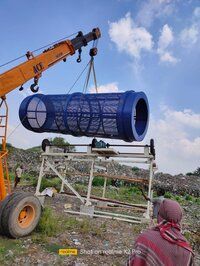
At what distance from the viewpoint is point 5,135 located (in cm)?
834

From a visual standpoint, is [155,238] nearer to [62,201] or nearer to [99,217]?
[99,217]

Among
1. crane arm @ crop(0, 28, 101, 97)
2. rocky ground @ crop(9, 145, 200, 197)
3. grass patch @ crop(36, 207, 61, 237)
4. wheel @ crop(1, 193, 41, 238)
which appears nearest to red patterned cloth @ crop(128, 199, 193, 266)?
wheel @ crop(1, 193, 41, 238)

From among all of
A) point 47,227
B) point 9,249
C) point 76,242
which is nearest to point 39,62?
point 47,227

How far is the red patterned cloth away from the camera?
306 cm

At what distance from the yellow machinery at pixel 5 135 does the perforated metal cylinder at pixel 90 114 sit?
42.0 inches

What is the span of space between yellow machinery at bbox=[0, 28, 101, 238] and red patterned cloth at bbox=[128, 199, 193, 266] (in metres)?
4.87

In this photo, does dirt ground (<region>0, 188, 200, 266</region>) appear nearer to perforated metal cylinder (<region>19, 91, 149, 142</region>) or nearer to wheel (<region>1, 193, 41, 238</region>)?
wheel (<region>1, 193, 41, 238</region>)

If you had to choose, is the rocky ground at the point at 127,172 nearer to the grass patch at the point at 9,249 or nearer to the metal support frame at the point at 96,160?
the metal support frame at the point at 96,160

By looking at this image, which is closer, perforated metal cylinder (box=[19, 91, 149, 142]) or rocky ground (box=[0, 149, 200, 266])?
rocky ground (box=[0, 149, 200, 266])

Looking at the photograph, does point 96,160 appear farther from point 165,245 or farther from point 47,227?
point 165,245

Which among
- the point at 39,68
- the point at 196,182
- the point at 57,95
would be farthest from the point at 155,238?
the point at 196,182

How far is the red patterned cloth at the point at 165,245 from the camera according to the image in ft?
10.0

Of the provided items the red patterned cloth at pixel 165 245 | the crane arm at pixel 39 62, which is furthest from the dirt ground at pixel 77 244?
the red patterned cloth at pixel 165 245

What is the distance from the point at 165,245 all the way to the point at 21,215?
537 cm
